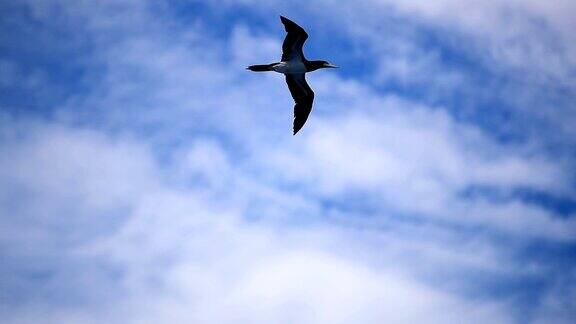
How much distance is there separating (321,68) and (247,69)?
5165 millimetres

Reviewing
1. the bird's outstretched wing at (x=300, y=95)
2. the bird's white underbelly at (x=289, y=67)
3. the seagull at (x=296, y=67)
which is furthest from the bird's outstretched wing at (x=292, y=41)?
the bird's outstretched wing at (x=300, y=95)

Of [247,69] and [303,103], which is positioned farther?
[303,103]

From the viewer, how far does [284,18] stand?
3469cm

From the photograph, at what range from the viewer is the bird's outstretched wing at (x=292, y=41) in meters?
35.0

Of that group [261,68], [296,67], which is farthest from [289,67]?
A: [261,68]

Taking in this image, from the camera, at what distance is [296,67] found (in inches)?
1500

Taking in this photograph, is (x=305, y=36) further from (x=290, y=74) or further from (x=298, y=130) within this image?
(x=298, y=130)

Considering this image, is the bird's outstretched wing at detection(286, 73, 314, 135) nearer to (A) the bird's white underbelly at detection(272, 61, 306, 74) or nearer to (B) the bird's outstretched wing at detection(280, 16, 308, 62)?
(A) the bird's white underbelly at detection(272, 61, 306, 74)

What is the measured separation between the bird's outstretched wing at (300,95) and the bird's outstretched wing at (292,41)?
1772 millimetres

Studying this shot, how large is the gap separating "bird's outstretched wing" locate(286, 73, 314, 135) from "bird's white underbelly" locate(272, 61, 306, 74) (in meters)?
0.60

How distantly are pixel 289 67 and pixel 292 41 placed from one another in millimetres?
2080

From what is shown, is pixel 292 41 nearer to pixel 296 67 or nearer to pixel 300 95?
pixel 296 67

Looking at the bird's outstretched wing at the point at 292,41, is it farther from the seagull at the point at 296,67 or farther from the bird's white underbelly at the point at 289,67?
the bird's white underbelly at the point at 289,67

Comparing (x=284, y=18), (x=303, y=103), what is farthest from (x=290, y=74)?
(x=284, y=18)
